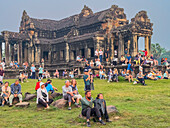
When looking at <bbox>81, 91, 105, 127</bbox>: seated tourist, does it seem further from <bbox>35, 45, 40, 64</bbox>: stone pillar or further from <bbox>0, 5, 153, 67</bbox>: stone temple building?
<bbox>35, 45, 40, 64</bbox>: stone pillar

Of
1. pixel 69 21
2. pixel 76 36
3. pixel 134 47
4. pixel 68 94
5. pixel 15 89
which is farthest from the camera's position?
pixel 69 21

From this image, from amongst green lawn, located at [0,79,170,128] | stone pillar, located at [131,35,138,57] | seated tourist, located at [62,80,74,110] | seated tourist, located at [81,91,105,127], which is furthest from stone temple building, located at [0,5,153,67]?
seated tourist, located at [81,91,105,127]

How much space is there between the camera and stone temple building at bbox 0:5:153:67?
37.2 metres

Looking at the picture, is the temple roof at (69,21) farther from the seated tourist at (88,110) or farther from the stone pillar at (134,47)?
the seated tourist at (88,110)

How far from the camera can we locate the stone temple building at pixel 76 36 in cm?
3725

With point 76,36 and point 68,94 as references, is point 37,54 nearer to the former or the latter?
point 76,36

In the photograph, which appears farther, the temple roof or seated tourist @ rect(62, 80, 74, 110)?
the temple roof

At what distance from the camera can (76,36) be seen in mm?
44250

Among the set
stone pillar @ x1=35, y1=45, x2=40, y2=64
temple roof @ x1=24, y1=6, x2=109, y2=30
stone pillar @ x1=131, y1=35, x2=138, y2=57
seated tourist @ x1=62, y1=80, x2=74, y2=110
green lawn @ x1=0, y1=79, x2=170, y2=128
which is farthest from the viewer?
stone pillar @ x1=35, y1=45, x2=40, y2=64

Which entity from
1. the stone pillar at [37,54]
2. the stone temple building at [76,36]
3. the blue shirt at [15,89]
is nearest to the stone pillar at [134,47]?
the stone temple building at [76,36]

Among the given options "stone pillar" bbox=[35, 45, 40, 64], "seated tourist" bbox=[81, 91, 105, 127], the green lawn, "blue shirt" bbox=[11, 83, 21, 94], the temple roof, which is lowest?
the green lawn

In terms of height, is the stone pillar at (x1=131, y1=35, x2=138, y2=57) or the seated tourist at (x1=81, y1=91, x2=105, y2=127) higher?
the stone pillar at (x1=131, y1=35, x2=138, y2=57)

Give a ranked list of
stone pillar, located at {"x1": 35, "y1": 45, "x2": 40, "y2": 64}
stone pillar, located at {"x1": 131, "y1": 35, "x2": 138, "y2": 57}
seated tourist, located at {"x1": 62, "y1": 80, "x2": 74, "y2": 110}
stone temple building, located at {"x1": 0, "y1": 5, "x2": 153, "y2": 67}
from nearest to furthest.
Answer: seated tourist, located at {"x1": 62, "y1": 80, "x2": 74, "y2": 110} < stone pillar, located at {"x1": 131, "y1": 35, "x2": 138, "y2": 57} < stone temple building, located at {"x1": 0, "y1": 5, "x2": 153, "y2": 67} < stone pillar, located at {"x1": 35, "y1": 45, "x2": 40, "y2": 64}

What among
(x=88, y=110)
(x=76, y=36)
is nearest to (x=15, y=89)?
(x=88, y=110)
